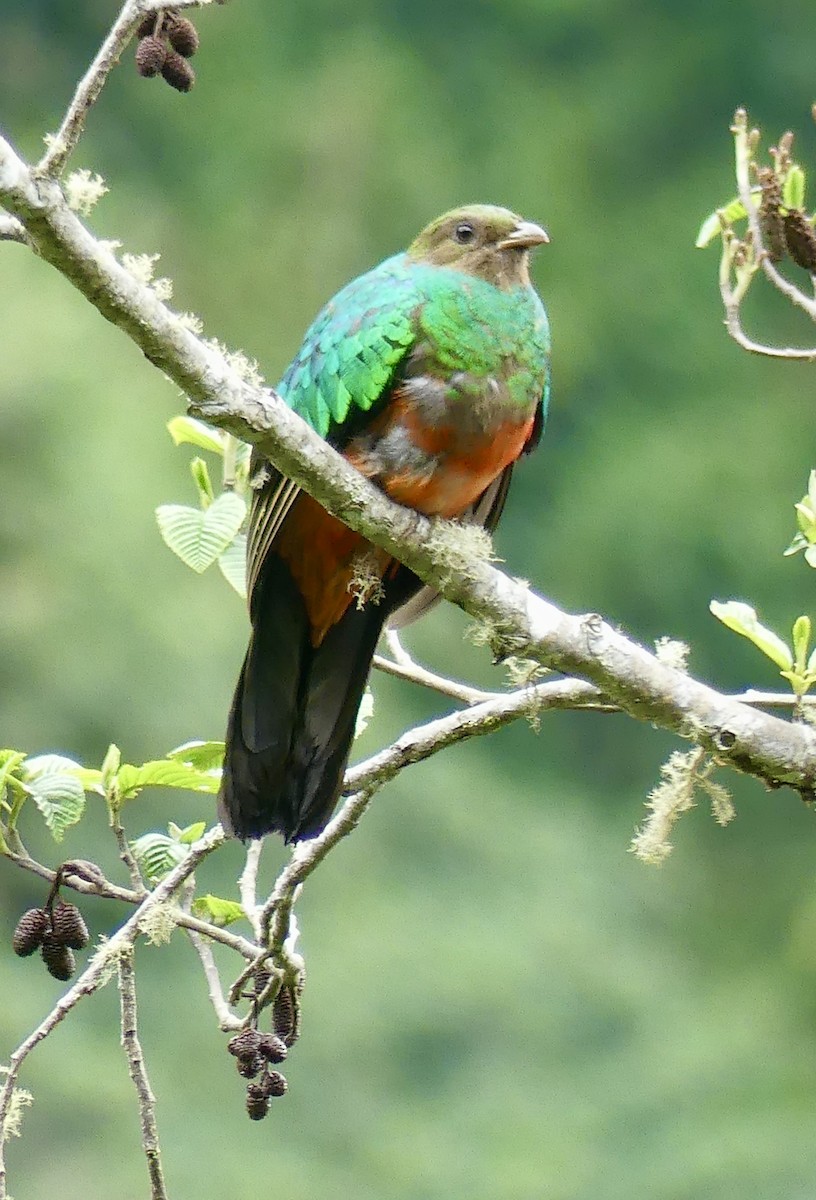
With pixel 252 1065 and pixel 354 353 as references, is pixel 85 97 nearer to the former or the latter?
pixel 354 353

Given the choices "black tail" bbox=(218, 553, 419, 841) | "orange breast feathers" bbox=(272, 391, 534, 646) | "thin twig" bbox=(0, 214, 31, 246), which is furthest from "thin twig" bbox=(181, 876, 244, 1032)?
"thin twig" bbox=(0, 214, 31, 246)

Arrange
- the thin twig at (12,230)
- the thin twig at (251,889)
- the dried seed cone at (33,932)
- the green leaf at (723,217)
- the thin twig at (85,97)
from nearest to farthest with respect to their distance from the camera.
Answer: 1. the thin twig at (85,97)
2. the thin twig at (12,230)
3. the dried seed cone at (33,932)
4. the green leaf at (723,217)
5. the thin twig at (251,889)

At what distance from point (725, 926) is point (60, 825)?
8839 mm

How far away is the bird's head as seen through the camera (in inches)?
136

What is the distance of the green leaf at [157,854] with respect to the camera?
292 centimetres

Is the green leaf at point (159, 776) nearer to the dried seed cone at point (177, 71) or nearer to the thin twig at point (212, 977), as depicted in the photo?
the thin twig at point (212, 977)

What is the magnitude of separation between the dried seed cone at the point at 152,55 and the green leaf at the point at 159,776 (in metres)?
0.93

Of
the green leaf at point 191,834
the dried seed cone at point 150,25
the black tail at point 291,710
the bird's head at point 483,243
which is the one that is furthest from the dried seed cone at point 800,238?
the green leaf at point 191,834

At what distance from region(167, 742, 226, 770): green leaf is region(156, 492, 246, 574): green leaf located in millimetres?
269

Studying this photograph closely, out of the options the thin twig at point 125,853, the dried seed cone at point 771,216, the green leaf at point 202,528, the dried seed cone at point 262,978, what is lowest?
the dried seed cone at point 262,978

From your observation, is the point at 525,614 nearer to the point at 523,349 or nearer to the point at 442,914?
the point at 523,349

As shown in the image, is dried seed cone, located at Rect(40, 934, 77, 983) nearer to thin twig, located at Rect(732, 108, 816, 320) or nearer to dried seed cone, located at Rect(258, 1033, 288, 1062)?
dried seed cone, located at Rect(258, 1033, 288, 1062)

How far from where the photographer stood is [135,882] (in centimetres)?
285

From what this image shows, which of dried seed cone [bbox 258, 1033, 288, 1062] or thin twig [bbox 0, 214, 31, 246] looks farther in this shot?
dried seed cone [bbox 258, 1033, 288, 1062]
